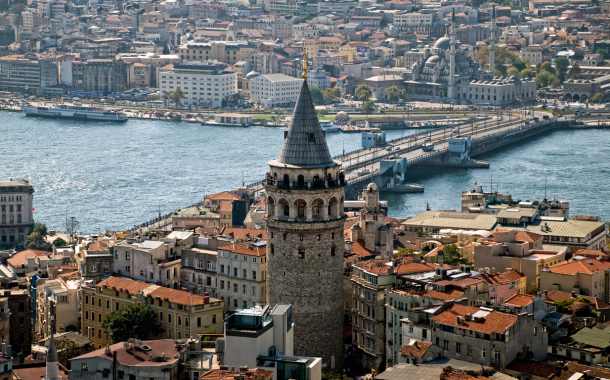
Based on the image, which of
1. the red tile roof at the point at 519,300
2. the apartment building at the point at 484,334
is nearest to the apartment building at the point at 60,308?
the apartment building at the point at 484,334

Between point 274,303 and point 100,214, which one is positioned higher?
point 274,303

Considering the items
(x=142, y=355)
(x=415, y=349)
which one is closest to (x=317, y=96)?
(x=415, y=349)

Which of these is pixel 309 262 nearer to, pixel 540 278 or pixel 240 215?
pixel 540 278

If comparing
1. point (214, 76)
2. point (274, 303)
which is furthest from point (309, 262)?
point (214, 76)

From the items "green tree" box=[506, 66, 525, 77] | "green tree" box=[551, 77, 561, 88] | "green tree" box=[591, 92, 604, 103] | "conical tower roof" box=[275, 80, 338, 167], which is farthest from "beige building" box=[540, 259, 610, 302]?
"green tree" box=[506, 66, 525, 77]

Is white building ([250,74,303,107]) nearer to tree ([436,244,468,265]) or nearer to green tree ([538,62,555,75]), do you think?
green tree ([538,62,555,75])

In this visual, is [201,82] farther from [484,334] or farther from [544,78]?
[484,334]

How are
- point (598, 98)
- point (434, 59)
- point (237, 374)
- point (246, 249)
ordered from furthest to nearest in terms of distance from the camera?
point (434, 59), point (598, 98), point (246, 249), point (237, 374)
